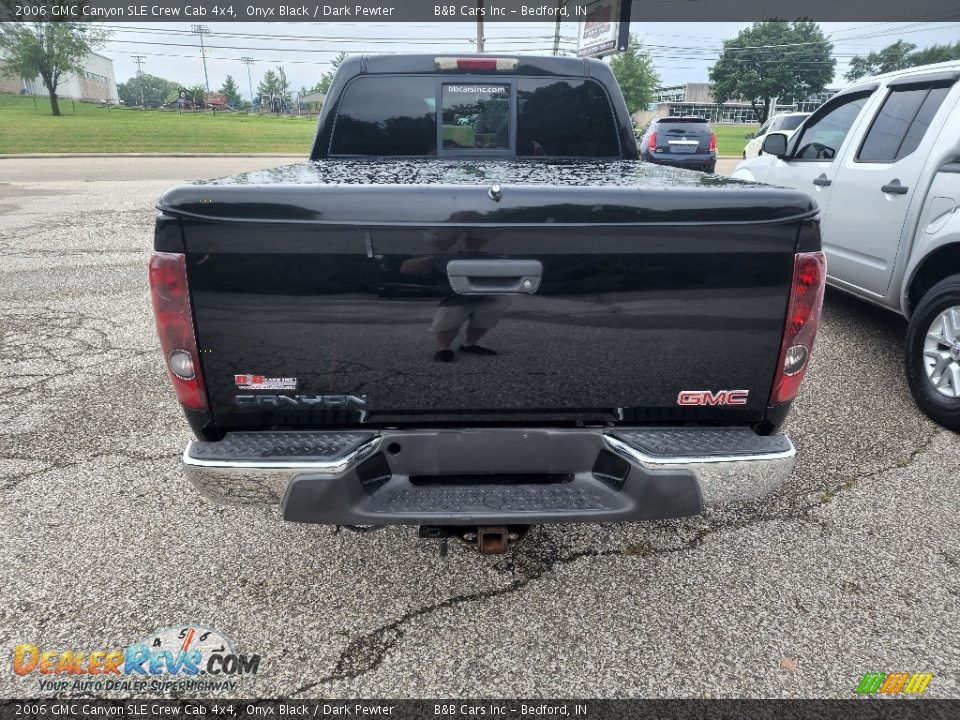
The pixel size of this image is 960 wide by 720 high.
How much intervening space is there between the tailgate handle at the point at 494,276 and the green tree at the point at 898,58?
335 ft

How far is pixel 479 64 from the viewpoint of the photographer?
386cm

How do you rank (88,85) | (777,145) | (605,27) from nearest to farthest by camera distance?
(777,145) → (605,27) → (88,85)

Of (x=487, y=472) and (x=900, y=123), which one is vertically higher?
(x=900, y=123)

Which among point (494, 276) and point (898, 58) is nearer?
point (494, 276)

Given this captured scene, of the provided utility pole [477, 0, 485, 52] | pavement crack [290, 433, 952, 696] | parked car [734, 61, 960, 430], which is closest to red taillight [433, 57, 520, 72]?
pavement crack [290, 433, 952, 696]

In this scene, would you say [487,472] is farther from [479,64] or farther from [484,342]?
[479,64]

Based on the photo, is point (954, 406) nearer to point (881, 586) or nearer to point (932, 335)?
point (932, 335)

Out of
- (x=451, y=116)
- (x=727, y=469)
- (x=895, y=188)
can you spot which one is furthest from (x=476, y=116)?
(x=895, y=188)

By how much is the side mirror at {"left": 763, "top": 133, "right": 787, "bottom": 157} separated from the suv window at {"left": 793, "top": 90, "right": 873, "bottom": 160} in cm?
11

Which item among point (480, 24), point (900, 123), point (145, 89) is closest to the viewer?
point (900, 123)

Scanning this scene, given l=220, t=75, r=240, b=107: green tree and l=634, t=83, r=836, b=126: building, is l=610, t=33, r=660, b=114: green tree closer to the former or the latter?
l=634, t=83, r=836, b=126: building

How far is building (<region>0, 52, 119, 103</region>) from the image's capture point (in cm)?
9531

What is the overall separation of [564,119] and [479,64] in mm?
624

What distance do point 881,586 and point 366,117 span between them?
144 inches
